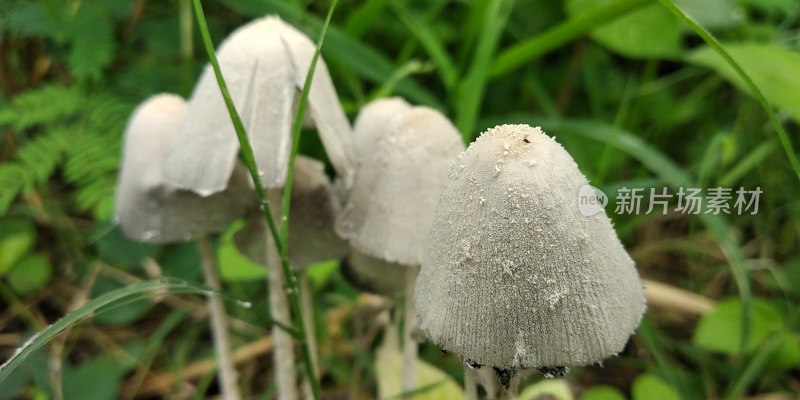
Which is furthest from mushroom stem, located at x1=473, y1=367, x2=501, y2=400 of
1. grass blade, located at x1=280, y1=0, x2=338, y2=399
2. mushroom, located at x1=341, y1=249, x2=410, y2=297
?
mushroom, located at x1=341, y1=249, x2=410, y2=297

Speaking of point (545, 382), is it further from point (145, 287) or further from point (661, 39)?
point (661, 39)

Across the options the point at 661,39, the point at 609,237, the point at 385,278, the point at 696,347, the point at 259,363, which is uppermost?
the point at 661,39

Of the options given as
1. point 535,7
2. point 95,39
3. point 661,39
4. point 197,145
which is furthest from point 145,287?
point 535,7

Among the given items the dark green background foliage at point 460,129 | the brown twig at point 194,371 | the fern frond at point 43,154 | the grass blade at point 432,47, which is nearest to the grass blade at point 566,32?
the dark green background foliage at point 460,129

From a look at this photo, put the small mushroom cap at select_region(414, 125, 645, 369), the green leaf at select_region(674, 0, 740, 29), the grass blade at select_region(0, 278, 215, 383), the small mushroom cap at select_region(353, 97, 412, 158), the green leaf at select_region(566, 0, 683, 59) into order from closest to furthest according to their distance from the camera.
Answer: the small mushroom cap at select_region(414, 125, 645, 369)
the grass blade at select_region(0, 278, 215, 383)
the small mushroom cap at select_region(353, 97, 412, 158)
the green leaf at select_region(674, 0, 740, 29)
the green leaf at select_region(566, 0, 683, 59)

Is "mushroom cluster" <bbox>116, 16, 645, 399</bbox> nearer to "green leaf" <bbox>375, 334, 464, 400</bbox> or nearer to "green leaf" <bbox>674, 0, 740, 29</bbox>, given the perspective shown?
"green leaf" <bbox>375, 334, 464, 400</bbox>

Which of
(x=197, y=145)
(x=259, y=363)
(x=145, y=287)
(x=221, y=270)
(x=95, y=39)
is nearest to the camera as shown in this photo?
(x=145, y=287)

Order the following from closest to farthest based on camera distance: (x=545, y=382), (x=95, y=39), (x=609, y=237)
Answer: (x=609, y=237), (x=545, y=382), (x=95, y=39)
